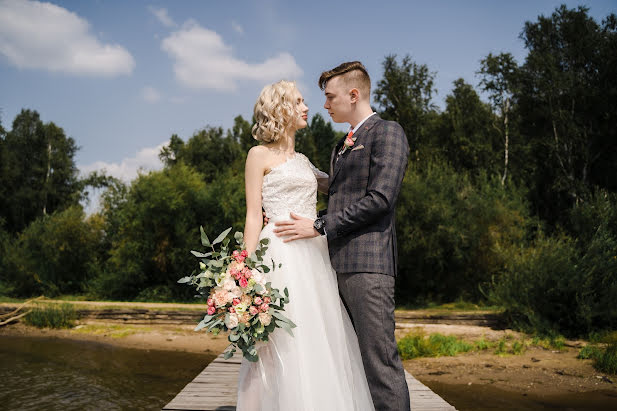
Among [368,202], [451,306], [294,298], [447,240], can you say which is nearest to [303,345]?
[294,298]

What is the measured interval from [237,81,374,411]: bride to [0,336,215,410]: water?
4471mm

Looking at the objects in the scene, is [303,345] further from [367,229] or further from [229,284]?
A: [367,229]

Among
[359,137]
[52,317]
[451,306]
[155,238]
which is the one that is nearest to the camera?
[359,137]

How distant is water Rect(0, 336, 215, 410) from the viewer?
6.67 meters

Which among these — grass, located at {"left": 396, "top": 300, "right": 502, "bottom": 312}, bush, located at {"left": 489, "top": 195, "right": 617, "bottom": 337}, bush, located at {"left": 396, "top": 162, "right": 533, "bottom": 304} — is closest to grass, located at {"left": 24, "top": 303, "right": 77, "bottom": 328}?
grass, located at {"left": 396, "top": 300, "right": 502, "bottom": 312}

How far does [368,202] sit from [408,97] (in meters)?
24.2

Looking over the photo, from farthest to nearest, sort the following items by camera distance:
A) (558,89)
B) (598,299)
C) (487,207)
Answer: (558,89) → (487,207) → (598,299)

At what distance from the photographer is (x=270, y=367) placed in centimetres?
283

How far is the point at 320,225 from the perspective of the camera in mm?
2912

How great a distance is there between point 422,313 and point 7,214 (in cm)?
3407

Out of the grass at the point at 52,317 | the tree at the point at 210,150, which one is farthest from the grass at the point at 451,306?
the tree at the point at 210,150

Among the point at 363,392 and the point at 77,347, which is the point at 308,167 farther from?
the point at 77,347

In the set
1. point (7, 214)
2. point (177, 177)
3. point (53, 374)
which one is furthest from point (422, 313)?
point (7, 214)

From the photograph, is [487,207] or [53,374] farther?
[487,207]
